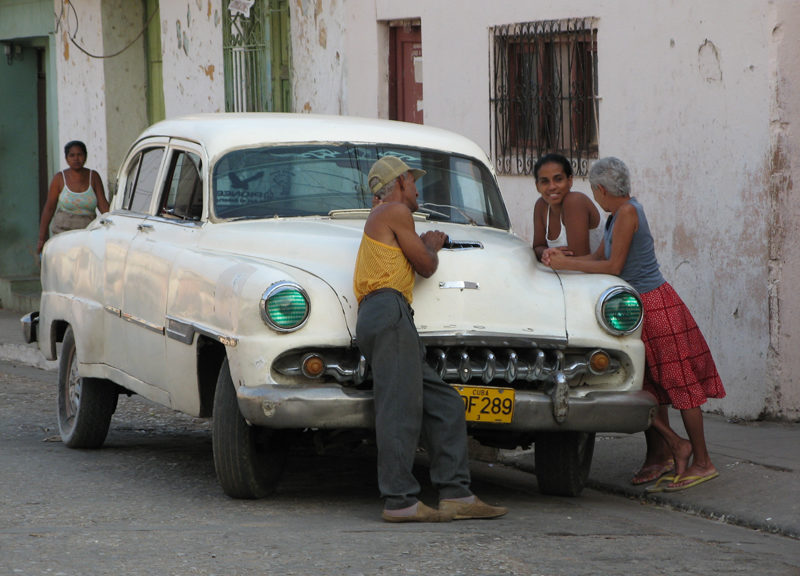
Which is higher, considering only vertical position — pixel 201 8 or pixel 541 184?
pixel 201 8

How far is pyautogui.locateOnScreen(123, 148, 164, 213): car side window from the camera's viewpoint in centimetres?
805

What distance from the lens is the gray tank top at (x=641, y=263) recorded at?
705 cm

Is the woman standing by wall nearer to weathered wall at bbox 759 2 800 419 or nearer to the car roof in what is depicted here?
the car roof

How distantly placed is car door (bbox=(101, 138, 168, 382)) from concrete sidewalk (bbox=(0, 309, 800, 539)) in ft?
7.26

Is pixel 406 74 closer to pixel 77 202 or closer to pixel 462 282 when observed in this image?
pixel 77 202

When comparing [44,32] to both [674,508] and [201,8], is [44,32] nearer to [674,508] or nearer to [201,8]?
[201,8]

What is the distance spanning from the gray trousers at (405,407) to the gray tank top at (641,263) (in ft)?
4.52

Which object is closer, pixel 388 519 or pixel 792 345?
pixel 388 519

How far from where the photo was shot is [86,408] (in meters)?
8.26

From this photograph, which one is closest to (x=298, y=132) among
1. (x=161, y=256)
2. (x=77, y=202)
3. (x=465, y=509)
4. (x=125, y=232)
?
(x=161, y=256)

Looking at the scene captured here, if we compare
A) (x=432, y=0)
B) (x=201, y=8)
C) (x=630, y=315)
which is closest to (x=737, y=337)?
(x=630, y=315)

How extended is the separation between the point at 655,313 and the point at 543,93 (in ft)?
13.5

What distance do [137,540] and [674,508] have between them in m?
2.71

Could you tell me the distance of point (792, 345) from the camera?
885cm
